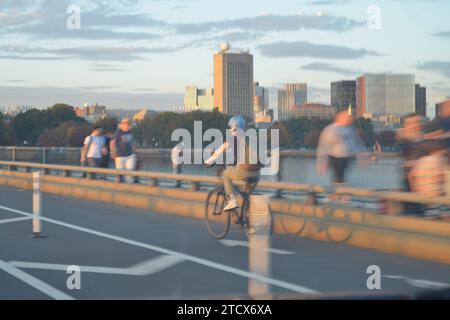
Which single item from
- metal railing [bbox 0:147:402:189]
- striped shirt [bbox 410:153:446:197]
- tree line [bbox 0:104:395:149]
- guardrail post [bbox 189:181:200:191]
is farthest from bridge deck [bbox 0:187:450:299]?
tree line [bbox 0:104:395:149]

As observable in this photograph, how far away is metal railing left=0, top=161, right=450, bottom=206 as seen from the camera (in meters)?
10.9

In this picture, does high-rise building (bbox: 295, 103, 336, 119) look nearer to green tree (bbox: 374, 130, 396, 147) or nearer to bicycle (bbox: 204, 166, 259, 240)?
green tree (bbox: 374, 130, 396, 147)

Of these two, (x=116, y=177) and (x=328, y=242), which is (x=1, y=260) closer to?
(x=328, y=242)

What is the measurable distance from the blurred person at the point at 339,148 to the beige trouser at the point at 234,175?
5.63 feet

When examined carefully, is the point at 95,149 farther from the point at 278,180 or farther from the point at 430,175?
the point at 430,175

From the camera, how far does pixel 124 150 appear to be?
2070cm

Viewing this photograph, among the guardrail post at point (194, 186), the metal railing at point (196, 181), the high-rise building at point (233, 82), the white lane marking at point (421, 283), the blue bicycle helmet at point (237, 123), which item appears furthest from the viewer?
the high-rise building at point (233, 82)

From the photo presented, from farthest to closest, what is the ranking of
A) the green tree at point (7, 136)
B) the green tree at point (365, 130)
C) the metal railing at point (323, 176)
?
1. the green tree at point (7, 136)
2. the green tree at point (365, 130)
3. the metal railing at point (323, 176)

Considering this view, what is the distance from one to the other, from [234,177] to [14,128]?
37.0m

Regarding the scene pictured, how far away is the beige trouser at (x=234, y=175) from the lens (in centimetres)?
1266

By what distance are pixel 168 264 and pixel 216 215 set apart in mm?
3139

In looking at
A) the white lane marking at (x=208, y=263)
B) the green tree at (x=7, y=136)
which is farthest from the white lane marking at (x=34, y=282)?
the green tree at (x=7, y=136)

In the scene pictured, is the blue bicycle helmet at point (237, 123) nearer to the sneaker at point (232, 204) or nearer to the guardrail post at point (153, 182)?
the sneaker at point (232, 204)

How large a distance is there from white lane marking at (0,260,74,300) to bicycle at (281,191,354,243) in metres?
5.05
